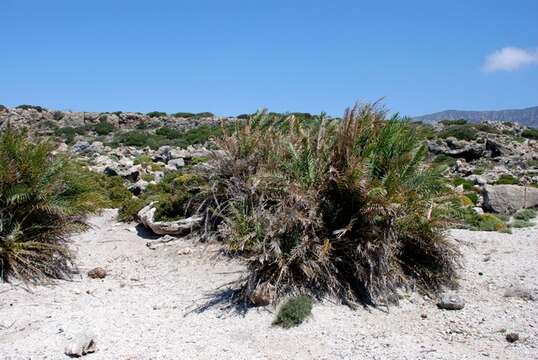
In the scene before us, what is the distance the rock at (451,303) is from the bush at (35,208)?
213 inches

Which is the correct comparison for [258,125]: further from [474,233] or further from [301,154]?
[474,233]

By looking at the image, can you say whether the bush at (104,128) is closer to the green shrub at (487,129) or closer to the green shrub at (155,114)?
the green shrub at (155,114)

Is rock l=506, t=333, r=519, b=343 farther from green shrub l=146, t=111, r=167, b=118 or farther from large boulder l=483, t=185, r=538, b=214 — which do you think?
green shrub l=146, t=111, r=167, b=118

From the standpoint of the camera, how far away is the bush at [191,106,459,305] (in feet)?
22.9

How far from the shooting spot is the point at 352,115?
25.7ft

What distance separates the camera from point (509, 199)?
→ 43.0ft

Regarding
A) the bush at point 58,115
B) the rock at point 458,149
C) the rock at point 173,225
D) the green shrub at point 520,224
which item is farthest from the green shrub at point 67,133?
the green shrub at point 520,224

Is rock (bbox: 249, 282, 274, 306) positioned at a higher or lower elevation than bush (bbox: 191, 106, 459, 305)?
lower

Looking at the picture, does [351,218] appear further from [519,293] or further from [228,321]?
[519,293]

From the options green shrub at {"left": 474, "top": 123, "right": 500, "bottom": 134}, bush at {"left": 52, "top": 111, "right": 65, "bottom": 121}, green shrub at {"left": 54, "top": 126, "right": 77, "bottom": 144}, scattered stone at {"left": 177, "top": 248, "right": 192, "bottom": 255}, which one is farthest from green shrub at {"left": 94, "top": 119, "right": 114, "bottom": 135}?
scattered stone at {"left": 177, "top": 248, "right": 192, "bottom": 255}

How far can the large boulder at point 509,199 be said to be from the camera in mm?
12961

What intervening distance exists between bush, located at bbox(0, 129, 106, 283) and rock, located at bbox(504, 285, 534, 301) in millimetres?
6332

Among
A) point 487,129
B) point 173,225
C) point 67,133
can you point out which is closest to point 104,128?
point 67,133

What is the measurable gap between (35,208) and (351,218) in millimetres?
4639
